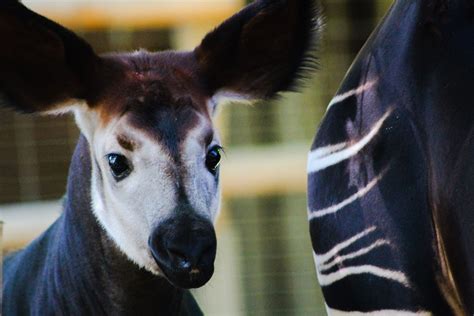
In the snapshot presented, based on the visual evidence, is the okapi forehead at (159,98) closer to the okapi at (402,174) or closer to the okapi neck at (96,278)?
the okapi neck at (96,278)

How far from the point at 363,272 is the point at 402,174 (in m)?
0.25

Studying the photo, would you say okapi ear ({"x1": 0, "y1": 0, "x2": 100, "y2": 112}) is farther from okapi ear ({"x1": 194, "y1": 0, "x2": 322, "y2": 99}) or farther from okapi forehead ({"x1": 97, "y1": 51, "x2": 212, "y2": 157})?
okapi ear ({"x1": 194, "y1": 0, "x2": 322, "y2": 99})

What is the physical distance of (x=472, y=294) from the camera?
1.95 m

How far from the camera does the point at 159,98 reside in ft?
8.93

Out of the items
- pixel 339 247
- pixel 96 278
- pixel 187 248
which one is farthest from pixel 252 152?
pixel 339 247

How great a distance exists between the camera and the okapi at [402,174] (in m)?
2.03

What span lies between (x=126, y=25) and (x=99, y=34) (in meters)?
0.76

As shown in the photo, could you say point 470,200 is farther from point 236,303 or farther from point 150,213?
point 236,303

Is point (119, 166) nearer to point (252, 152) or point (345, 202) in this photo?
point (345, 202)

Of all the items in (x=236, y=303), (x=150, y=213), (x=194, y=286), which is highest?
(x=150, y=213)

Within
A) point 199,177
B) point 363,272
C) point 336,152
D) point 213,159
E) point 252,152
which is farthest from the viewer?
point 252,152

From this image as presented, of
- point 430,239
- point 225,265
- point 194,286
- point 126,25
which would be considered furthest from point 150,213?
point 225,265

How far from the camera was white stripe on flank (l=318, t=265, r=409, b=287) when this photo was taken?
7.04 feet

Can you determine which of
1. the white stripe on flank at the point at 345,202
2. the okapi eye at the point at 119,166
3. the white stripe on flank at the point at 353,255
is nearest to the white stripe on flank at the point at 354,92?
the white stripe on flank at the point at 345,202
